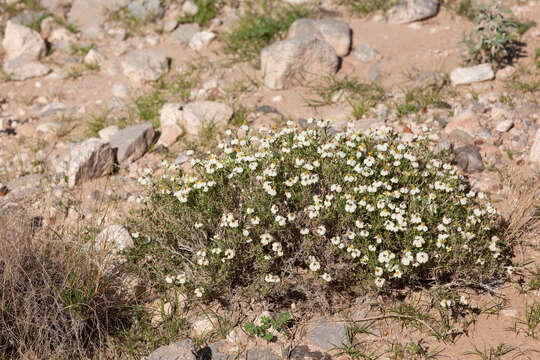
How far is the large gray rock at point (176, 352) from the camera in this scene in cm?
317

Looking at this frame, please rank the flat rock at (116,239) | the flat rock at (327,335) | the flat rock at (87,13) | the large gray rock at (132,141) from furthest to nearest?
the flat rock at (87,13)
the large gray rock at (132,141)
the flat rock at (116,239)
the flat rock at (327,335)

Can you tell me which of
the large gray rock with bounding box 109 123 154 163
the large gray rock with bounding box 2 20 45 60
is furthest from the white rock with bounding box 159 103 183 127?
the large gray rock with bounding box 2 20 45 60

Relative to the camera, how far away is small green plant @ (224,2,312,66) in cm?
698

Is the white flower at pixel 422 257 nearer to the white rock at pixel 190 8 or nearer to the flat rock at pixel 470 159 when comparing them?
the flat rock at pixel 470 159

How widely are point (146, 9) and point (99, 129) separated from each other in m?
2.81

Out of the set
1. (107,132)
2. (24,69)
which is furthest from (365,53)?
(24,69)

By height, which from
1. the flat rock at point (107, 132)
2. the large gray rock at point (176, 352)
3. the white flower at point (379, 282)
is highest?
the white flower at point (379, 282)

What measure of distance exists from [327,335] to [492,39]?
4.12m

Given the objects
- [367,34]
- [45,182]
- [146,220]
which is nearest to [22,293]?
[146,220]

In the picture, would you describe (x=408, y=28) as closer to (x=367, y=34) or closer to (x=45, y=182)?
(x=367, y=34)

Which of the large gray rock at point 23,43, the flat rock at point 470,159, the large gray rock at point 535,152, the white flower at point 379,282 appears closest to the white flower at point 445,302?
the white flower at point 379,282

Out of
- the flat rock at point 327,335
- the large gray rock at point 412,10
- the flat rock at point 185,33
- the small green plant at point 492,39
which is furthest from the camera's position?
the flat rock at point 185,33

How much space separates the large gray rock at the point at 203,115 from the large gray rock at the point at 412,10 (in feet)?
9.49

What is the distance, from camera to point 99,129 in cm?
620
